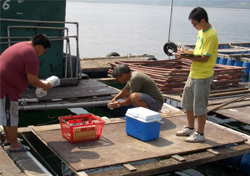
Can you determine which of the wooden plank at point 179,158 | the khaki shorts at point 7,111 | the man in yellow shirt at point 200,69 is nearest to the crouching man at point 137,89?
the man in yellow shirt at point 200,69

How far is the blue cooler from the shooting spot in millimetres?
5109

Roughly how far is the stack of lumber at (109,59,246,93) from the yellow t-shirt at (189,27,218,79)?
379 cm

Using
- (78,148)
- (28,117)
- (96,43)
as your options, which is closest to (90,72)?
(28,117)

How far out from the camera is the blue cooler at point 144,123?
16.8 ft

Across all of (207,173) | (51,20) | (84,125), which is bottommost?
(207,173)

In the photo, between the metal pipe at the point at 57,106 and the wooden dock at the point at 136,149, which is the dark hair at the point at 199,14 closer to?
the wooden dock at the point at 136,149

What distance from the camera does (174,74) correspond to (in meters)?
8.98

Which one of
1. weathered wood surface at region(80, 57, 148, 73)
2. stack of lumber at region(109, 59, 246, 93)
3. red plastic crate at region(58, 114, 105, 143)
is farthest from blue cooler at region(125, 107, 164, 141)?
weathered wood surface at region(80, 57, 148, 73)

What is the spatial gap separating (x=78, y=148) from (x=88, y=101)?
2.85m

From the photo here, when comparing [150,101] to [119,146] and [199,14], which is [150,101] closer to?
[119,146]

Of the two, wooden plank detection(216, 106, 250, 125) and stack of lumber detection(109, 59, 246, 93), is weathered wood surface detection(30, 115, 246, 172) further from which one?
stack of lumber detection(109, 59, 246, 93)

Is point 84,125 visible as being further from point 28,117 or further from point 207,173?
point 28,117

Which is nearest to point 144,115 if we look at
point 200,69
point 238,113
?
point 200,69

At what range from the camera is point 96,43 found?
27516mm
